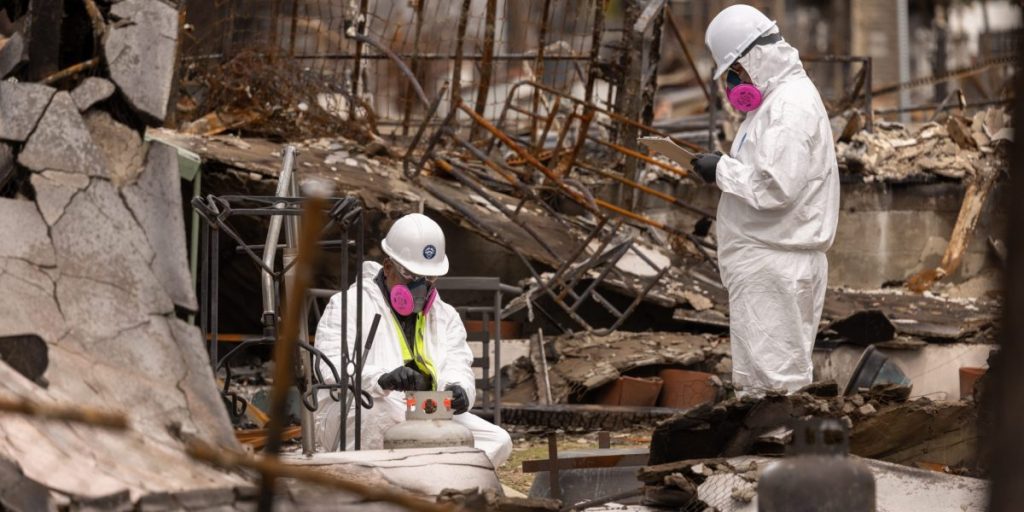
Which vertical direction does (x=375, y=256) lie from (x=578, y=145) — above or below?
below

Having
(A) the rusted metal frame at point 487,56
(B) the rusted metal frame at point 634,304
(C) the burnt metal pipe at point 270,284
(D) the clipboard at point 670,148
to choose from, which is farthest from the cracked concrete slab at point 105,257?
(A) the rusted metal frame at point 487,56

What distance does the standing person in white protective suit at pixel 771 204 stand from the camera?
25.0 ft

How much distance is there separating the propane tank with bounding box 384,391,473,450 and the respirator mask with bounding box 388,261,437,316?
971 millimetres

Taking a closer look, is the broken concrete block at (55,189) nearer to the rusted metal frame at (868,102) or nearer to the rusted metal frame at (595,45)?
the rusted metal frame at (595,45)

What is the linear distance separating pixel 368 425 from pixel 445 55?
6.73 metres

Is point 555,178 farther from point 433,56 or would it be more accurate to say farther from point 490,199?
point 433,56

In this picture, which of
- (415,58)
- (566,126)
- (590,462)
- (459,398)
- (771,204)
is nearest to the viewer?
(459,398)

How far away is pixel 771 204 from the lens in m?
7.65

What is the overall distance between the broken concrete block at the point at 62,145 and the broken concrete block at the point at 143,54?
0.26m

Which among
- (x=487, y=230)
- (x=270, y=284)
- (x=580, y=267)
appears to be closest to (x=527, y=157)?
(x=487, y=230)

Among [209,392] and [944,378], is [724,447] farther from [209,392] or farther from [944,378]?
[944,378]

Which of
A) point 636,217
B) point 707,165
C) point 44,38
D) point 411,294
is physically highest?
point 44,38

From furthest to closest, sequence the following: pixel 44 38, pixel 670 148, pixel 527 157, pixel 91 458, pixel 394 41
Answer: pixel 394 41 → pixel 527 157 → pixel 670 148 → pixel 44 38 → pixel 91 458

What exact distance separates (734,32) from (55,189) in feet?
11.6
